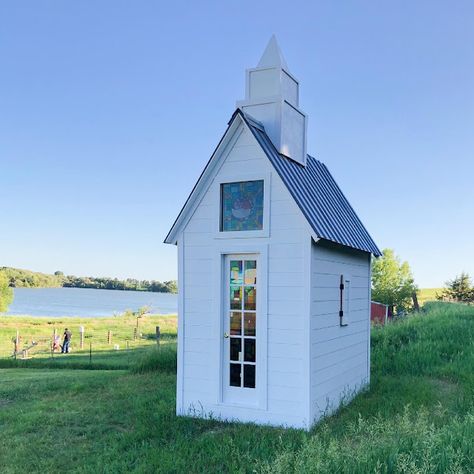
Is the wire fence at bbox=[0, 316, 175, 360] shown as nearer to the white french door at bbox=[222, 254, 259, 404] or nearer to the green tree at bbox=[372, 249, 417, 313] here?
the white french door at bbox=[222, 254, 259, 404]

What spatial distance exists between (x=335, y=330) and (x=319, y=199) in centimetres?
229

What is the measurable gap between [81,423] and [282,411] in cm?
325

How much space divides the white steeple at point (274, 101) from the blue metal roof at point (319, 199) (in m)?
0.18

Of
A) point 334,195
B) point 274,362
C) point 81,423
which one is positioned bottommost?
point 81,423

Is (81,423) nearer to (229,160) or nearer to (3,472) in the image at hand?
(3,472)

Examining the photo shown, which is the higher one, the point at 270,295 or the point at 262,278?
the point at 262,278

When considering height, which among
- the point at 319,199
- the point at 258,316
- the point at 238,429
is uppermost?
the point at 319,199

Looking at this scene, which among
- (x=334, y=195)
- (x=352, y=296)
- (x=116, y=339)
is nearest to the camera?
(x=352, y=296)

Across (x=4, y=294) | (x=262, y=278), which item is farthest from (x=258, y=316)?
(x=4, y=294)

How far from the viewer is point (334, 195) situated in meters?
10.1

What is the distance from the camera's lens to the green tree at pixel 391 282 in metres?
48.8

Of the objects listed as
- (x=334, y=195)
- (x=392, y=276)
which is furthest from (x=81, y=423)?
(x=392, y=276)

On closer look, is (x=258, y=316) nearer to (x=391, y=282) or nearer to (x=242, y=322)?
(x=242, y=322)

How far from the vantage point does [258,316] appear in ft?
25.3
